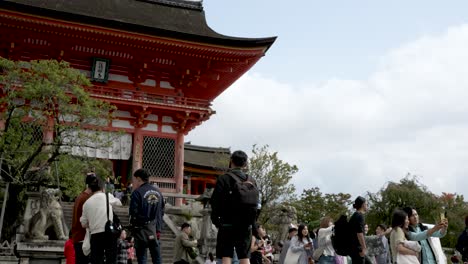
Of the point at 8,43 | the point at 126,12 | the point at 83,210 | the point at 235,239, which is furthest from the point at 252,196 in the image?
the point at 126,12

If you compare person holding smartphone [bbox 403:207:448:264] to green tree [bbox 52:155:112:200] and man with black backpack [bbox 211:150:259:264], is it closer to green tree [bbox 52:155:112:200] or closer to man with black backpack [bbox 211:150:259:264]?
man with black backpack [bbox 211:150:259:264]

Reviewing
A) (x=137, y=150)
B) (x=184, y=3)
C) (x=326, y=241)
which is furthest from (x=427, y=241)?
(x=184, y=3)

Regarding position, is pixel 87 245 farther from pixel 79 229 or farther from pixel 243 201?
pixel 243 201

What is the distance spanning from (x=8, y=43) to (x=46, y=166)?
7.99 metres

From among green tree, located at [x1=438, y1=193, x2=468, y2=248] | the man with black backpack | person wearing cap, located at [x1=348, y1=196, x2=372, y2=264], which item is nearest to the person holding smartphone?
person wearing cap, located at [x1=348, y1=196, x2=372, y2=264]

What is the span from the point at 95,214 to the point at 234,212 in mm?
2117

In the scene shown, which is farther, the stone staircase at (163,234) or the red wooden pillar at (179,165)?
the red wooden pillar at (179,165)

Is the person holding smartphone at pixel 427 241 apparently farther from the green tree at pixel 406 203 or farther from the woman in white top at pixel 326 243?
A: the green tree at pixel 406 203

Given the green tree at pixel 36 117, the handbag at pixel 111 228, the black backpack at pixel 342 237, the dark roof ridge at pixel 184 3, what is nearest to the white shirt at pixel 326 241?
the black backpack at pixel 342 237

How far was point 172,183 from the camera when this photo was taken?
70.2 ft

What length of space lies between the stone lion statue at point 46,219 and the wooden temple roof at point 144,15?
30.4 feet

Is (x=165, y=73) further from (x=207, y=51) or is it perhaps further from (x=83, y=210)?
(x=83, y=210)

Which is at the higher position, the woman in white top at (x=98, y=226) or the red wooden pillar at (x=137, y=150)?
the red wooden pillar at (x=137, y=150)

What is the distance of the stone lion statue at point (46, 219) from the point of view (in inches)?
445
